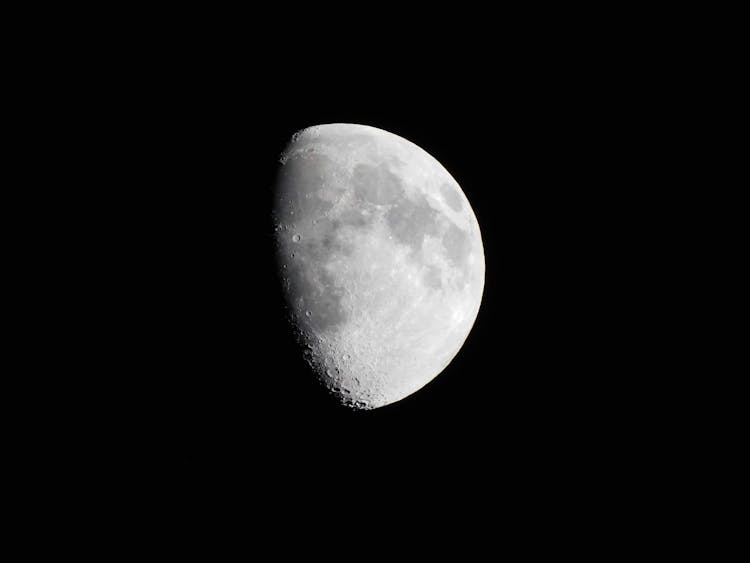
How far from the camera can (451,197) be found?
342 cm

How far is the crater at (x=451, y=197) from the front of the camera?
3373 mm

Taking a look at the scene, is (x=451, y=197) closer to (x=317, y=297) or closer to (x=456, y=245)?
(x=456, y=245)

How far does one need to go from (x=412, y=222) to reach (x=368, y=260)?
34cm

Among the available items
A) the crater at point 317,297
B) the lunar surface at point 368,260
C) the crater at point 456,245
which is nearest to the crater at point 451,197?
the lunar surface at point 368,260

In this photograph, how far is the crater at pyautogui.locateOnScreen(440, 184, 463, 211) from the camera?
3.37 meters

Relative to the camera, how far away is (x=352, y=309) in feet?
9.82

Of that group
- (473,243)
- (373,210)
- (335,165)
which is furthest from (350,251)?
(473,243)

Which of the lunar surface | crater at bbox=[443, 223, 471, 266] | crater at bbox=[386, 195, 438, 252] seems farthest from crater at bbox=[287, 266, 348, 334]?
crater at bbox=[443, 223, 471, 266]

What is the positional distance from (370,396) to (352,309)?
2.27 feet

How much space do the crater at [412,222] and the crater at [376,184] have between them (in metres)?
0.07

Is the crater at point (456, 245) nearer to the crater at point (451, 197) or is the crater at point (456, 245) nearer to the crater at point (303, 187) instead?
the crater at point (451, 197)

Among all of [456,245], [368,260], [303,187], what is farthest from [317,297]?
[456,245]

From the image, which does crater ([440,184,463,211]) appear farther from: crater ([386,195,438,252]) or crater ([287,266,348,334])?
crater ([287,266,348,334])

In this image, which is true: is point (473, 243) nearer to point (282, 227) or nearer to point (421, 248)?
point (421, 248)
